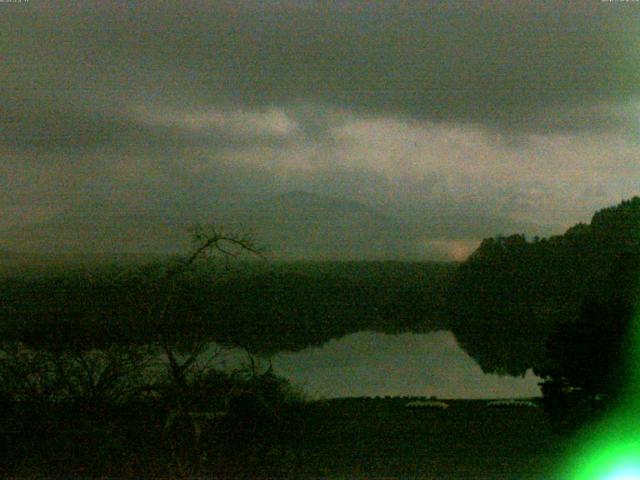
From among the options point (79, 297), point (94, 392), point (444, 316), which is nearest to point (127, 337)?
point (94, 392)

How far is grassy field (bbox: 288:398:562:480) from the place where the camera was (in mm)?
6012

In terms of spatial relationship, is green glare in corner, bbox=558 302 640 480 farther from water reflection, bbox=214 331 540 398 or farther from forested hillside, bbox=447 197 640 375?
water reflection, bbox=214 331 540 398

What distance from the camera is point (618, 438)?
16.9 ft

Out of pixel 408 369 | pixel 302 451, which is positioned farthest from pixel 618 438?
pixel 408 369

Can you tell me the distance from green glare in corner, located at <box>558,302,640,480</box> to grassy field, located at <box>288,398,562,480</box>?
41cm

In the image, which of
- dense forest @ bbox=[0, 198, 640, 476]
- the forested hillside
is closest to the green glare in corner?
dense forest @ bbox=[0, 198, 640, 476]

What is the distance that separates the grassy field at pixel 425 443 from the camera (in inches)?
237

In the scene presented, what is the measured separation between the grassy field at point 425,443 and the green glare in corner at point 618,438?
1.35 ft

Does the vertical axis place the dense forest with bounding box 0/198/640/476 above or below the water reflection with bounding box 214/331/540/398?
above

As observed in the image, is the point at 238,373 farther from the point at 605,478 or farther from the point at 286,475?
the point at 605,478

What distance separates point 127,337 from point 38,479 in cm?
126

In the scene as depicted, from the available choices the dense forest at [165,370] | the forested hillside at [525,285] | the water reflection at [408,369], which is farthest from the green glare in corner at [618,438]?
the water reflection at [408,369]

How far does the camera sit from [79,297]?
6.52 m

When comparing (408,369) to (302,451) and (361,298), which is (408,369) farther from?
(302,451)
